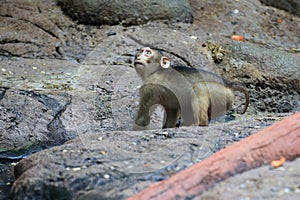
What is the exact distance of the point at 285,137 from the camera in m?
3.77

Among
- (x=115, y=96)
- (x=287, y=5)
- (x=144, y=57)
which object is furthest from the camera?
(x=287, y=5)

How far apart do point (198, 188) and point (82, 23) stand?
16.7 ft

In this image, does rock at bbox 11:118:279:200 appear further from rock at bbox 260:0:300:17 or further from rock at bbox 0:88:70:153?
rock at bbox 260:0:300:17

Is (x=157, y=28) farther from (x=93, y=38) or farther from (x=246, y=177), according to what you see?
(x=246, y=177)

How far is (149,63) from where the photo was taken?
6.05 m

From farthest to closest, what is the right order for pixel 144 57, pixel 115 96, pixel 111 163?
pixel 115 96 < pixel 144 57 < pixel 111 163

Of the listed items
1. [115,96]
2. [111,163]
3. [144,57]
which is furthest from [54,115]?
[111,163]

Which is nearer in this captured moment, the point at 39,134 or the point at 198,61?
the point at 39,134

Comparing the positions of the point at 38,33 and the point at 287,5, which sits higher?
the point at 287,5

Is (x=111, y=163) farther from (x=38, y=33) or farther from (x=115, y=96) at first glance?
(x=38, y=33)

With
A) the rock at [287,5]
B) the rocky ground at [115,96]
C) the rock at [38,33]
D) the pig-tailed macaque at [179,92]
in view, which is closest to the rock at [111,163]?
the rocky ground at [115,96]

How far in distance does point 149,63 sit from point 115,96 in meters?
0.89

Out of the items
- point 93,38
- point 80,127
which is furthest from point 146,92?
point 93,38

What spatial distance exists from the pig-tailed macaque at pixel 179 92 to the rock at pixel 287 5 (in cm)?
363
